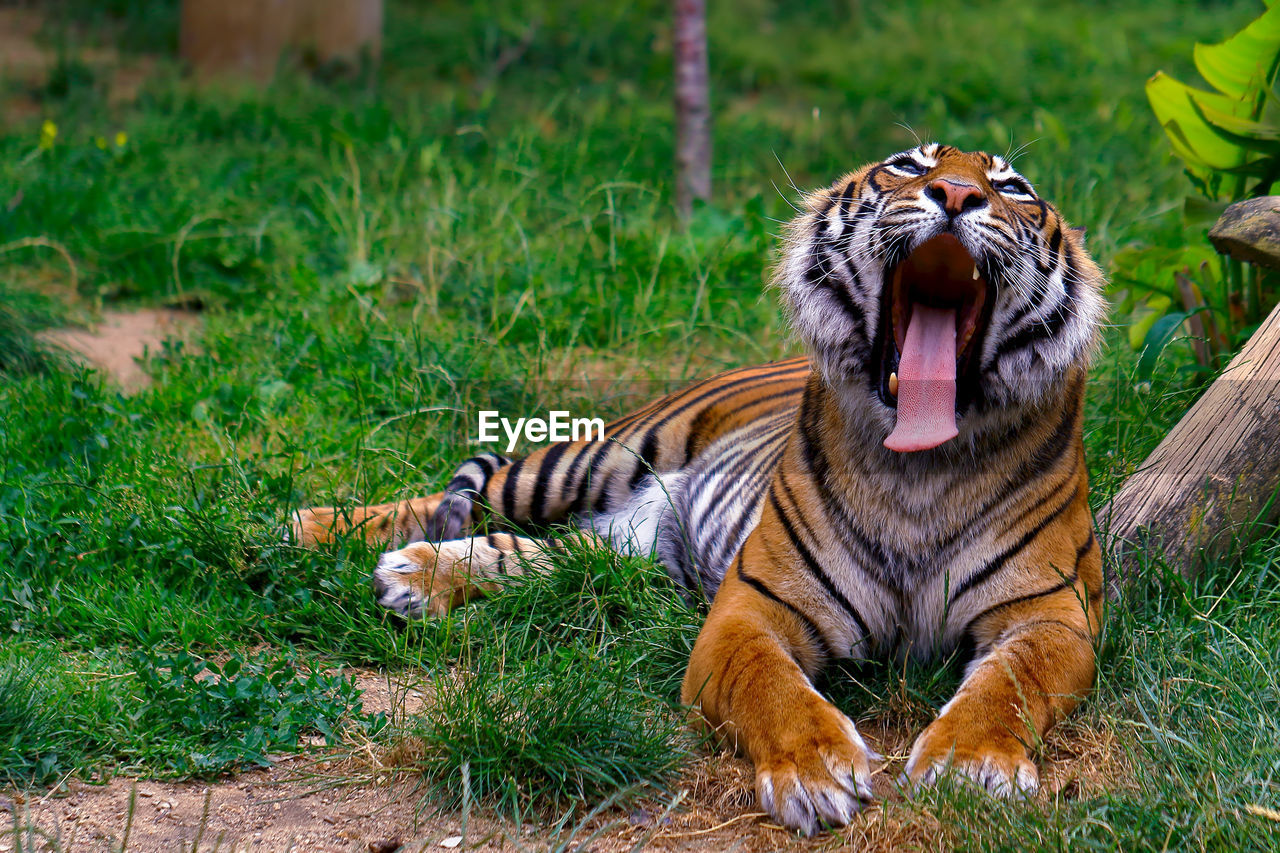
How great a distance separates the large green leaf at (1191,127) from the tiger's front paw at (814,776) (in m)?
2.53

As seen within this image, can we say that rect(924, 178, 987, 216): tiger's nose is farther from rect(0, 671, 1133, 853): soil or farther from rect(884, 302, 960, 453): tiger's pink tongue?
rect(0, 671, 1133, 853): soil

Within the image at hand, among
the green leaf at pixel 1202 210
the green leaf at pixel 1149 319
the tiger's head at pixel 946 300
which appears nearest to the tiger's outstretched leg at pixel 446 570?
the tiger's head at pixel 946 300

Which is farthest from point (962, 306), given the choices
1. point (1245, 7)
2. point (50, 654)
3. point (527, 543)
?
point (1245, 7)

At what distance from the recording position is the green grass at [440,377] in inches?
101

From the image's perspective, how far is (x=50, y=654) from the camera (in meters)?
2.93

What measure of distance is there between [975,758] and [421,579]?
166 centimetres

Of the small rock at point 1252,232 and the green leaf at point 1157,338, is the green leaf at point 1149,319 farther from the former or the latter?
the small rock at point 1252,232

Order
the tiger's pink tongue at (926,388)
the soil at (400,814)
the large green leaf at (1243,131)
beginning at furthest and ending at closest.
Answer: the large green leaf at (1243,131)
the tiger's pink tongue at (926,388)
the soil at (400,814)

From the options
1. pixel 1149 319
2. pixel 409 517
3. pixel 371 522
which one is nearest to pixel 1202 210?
pixel 1149 319

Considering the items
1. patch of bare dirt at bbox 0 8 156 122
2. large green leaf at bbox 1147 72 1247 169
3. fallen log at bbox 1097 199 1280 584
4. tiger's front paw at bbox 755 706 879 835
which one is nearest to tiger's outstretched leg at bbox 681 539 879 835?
tiger's front paw at bbox 755 706 879 835

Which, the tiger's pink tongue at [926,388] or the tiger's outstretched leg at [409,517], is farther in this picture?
the tiger's outstretched leg at [409,517]

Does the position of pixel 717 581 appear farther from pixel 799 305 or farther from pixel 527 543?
pixel 799 305

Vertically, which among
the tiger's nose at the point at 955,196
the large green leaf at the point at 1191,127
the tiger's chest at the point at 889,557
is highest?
the large green leaf at the point at 1191,127

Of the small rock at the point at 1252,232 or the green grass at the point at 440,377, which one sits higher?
the small rock at the point at 1252,232
